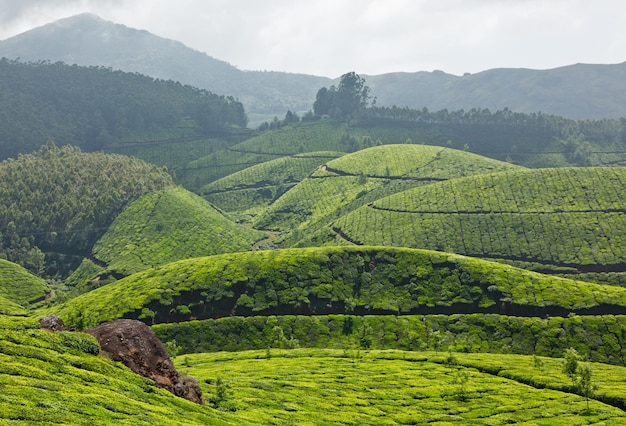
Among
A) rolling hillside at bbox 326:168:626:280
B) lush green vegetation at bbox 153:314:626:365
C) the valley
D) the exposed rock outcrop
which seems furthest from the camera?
rolling hillside at bbox 326:168:626:280

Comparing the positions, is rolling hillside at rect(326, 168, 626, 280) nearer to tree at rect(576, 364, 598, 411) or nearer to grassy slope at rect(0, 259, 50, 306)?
tree at rect(576, 364, 598, 411)

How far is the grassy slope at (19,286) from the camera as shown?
14288 cm

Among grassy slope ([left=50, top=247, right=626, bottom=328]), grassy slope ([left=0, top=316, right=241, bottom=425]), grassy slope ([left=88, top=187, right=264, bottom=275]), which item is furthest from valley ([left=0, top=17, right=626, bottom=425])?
grassy slope ([left=88, top=187, right=264, bottom=275])

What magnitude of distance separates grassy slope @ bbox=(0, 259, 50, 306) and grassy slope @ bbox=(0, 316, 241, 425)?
385 feet

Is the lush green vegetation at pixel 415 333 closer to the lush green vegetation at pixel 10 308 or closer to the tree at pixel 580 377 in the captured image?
the tree at pixel 580 377

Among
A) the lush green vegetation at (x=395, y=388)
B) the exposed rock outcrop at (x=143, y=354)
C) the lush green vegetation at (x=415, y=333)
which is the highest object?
the exposed rock outcrop at (x=143, y=354)

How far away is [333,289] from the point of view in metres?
113

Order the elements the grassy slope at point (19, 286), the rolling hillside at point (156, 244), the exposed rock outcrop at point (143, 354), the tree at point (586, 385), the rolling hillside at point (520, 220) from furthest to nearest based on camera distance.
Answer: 1. the rolling hillside at point (156, 244)
2. the rolling hillside at point (520, 220)
3. the grassy slope at point (19, 286)
4. the tree at point (586, 385)
5. the exposed rock outcrop at point (143, 354)

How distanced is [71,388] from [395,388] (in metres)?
45.2

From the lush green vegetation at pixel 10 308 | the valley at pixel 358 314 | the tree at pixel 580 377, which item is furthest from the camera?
the lush green vegetation at pixel 10 308

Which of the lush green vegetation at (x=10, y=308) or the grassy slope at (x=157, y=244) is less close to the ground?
the grassy slope at (x=157, y=244)

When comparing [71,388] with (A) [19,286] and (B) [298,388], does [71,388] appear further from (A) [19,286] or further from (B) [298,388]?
(A) [19,286]

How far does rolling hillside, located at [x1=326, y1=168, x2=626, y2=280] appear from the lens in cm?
14900

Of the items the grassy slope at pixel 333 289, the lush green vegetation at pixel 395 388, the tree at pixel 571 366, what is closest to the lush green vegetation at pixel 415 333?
the grassy slope at pixel 333 289
